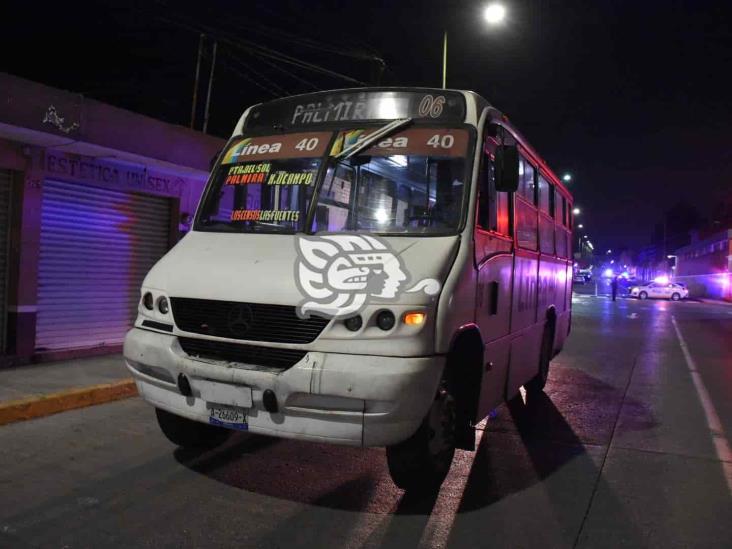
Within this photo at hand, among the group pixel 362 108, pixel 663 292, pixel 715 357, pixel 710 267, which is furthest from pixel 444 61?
pixel 710 267

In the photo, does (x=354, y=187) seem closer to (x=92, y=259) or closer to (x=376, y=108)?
(x=376, y=108)

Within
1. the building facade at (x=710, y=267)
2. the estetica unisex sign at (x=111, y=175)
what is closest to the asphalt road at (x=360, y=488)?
the estetica unisex sign at (x=111, y=175)

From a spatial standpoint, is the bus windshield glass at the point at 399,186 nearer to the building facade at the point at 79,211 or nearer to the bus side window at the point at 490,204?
the bus side window at the point at 490,204

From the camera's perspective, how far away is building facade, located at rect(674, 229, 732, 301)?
46.7 meters

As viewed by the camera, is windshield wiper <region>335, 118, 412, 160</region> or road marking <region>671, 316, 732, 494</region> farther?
road marking <region>671, 316, 732, 494</region>

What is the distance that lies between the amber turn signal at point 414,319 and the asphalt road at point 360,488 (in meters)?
1.31

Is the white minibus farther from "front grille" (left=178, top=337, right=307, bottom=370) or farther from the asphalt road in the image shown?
the asphalt road

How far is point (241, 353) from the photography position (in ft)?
13.0

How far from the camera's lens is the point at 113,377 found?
305 inches

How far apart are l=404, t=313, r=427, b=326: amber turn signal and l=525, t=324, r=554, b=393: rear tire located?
4343mm

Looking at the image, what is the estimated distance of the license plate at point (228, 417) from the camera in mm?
3938

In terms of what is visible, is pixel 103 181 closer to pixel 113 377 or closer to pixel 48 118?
pixel 48 118

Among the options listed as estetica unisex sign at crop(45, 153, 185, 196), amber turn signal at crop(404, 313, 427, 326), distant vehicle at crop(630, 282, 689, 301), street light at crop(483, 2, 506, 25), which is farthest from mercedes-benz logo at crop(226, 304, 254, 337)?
distant vehicle at crop(630, 282, 689, 301)

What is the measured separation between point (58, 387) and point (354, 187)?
4.57 metres
